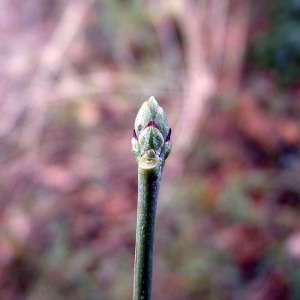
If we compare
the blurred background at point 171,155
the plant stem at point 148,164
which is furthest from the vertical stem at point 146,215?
the blurred background at point 171,155

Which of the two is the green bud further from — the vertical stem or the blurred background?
the blurred background

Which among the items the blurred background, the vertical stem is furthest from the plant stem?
the blurred background

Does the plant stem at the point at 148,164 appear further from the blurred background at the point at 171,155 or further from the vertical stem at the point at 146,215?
the blurred background at the point at 171,155

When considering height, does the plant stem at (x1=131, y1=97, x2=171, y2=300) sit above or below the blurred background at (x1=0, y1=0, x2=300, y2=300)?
below

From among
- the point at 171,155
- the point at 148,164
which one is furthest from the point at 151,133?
the point at 171,155

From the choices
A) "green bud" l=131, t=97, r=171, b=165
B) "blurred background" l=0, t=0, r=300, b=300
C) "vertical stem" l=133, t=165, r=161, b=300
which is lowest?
"vertical stem" l=133, t=165, r=161, b=300
